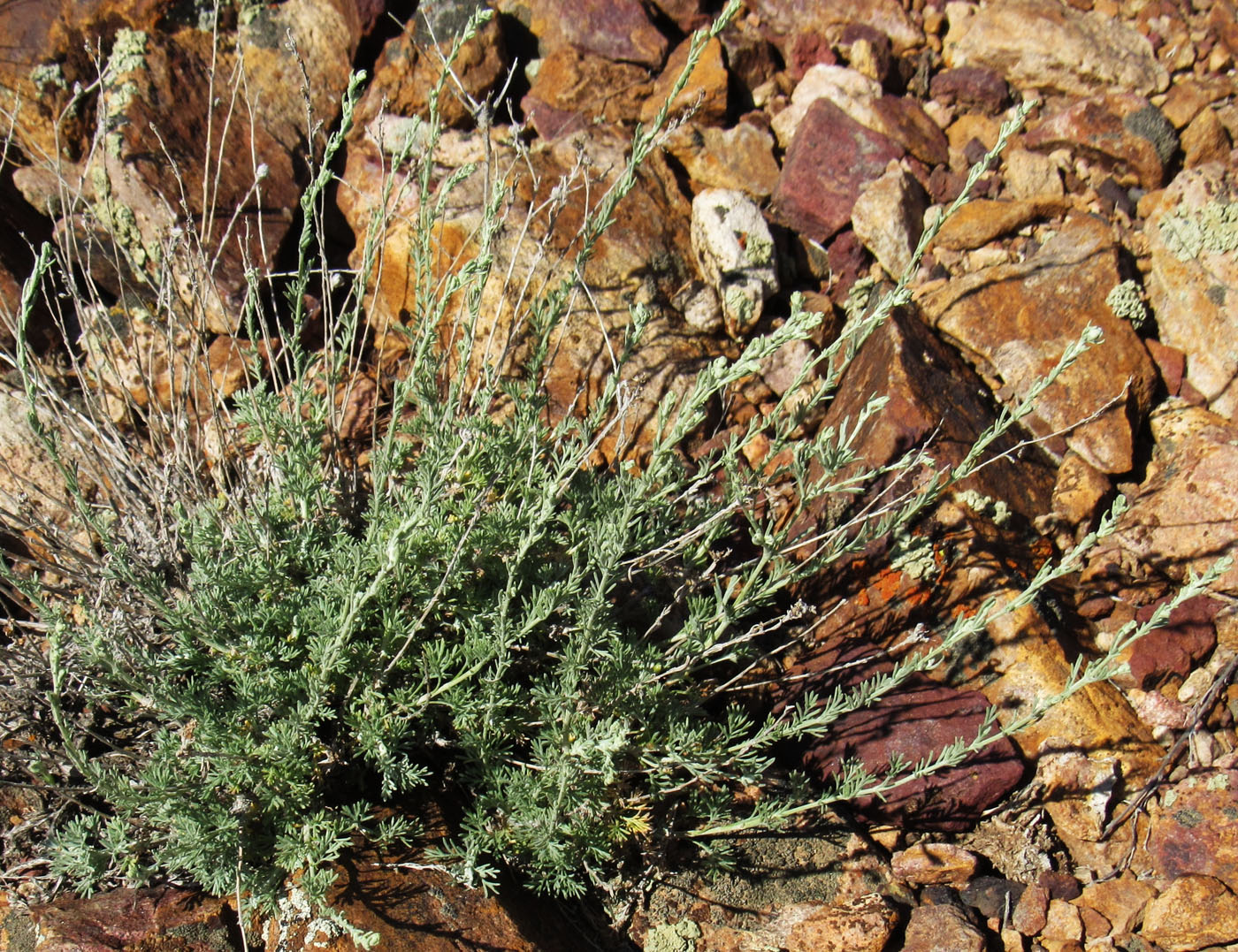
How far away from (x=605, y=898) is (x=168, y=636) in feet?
5.58

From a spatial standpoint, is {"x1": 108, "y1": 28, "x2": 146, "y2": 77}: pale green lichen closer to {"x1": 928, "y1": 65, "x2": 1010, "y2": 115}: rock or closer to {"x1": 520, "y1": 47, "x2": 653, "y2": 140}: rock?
{"x1": 520, "y1": 47, "x2": 653, "y2": 140}: rock

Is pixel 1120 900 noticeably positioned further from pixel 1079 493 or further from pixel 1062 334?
pixel 1062 334

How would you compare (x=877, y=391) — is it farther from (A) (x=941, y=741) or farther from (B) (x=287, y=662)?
(B) (x=287, y=662)

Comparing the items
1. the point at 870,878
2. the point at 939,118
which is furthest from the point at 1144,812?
the point at 939,118

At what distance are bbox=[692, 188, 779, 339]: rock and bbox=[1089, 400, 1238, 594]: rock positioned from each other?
1850 millimetres

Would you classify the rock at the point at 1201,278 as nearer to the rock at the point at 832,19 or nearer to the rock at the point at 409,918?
the rock at the point at 832,19

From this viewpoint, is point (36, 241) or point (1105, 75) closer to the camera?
point (36, 241)

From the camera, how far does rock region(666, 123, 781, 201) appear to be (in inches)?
195

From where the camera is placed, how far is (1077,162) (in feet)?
16.8

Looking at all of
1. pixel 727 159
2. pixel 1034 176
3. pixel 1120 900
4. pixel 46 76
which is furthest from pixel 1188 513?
pixel 46 76

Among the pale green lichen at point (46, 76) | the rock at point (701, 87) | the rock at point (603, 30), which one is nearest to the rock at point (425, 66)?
the rock at point (603, 30)

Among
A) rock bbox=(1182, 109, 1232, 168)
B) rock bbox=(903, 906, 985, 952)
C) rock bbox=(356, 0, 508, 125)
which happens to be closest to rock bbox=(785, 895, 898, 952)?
rock bbox=(903, 906, 985, 952)

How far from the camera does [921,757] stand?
325cm

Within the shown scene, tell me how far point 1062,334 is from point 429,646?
328cm
